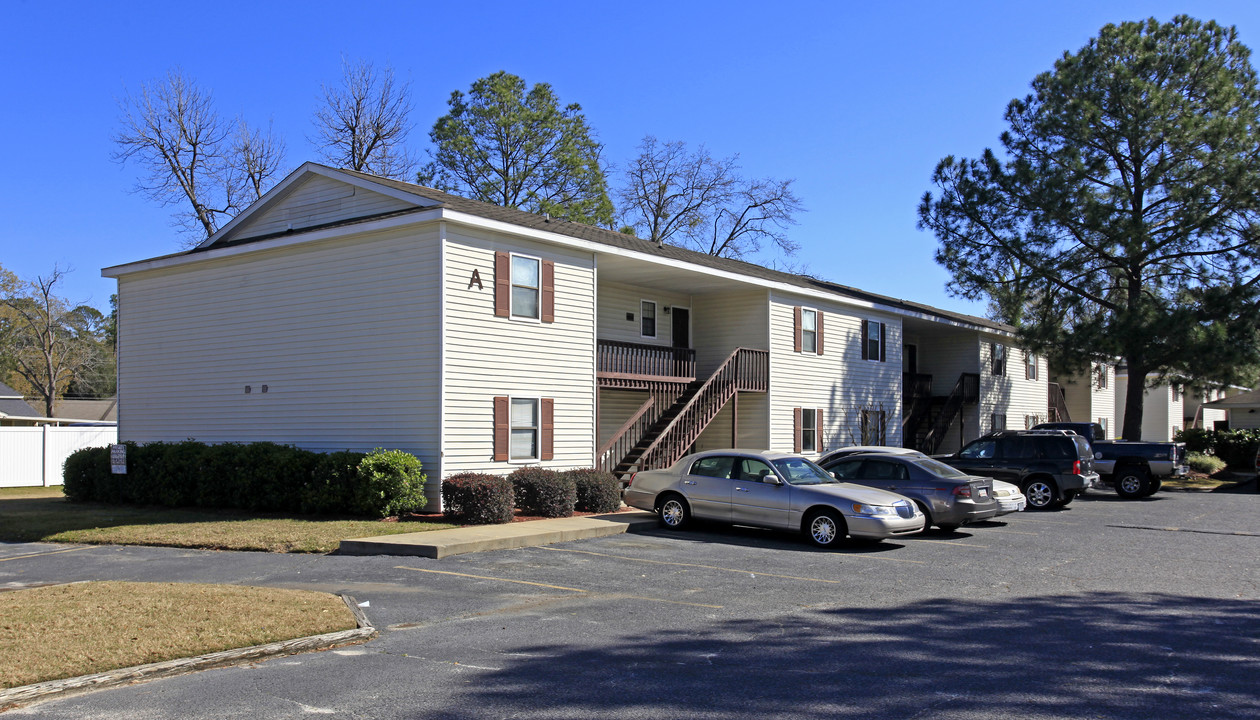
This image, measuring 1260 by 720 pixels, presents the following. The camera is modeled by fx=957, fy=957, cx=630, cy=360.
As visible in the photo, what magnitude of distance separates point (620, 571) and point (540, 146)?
34.8m

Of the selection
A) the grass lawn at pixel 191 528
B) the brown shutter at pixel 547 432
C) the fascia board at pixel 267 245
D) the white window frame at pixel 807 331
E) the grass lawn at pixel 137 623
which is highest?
the fascia board at pixel 267 245

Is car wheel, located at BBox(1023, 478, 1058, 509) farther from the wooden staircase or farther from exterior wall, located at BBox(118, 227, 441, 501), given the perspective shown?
exterior wall, located at BBox(118, 227, 441, 501)

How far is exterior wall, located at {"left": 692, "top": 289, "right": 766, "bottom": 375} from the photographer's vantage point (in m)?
26.5

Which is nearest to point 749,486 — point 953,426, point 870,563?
point 870,563

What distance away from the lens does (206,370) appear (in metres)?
21.9

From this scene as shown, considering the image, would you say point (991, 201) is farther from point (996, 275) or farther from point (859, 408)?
point (859, 408)

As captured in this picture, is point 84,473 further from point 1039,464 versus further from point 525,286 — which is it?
point 1039,464

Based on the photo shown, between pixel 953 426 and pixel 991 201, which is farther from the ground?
pixel 991 201

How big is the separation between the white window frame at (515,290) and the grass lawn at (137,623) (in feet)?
31.8

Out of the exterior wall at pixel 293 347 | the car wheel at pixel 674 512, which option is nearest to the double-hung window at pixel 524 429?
the exterior wall at pixel 293 347

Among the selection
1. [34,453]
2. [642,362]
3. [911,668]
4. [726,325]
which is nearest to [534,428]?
[642,362]

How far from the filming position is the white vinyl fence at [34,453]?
99.8 feet

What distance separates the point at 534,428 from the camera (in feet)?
64.6

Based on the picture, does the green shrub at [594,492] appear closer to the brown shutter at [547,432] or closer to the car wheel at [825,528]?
the brown shutter at [547,432]
